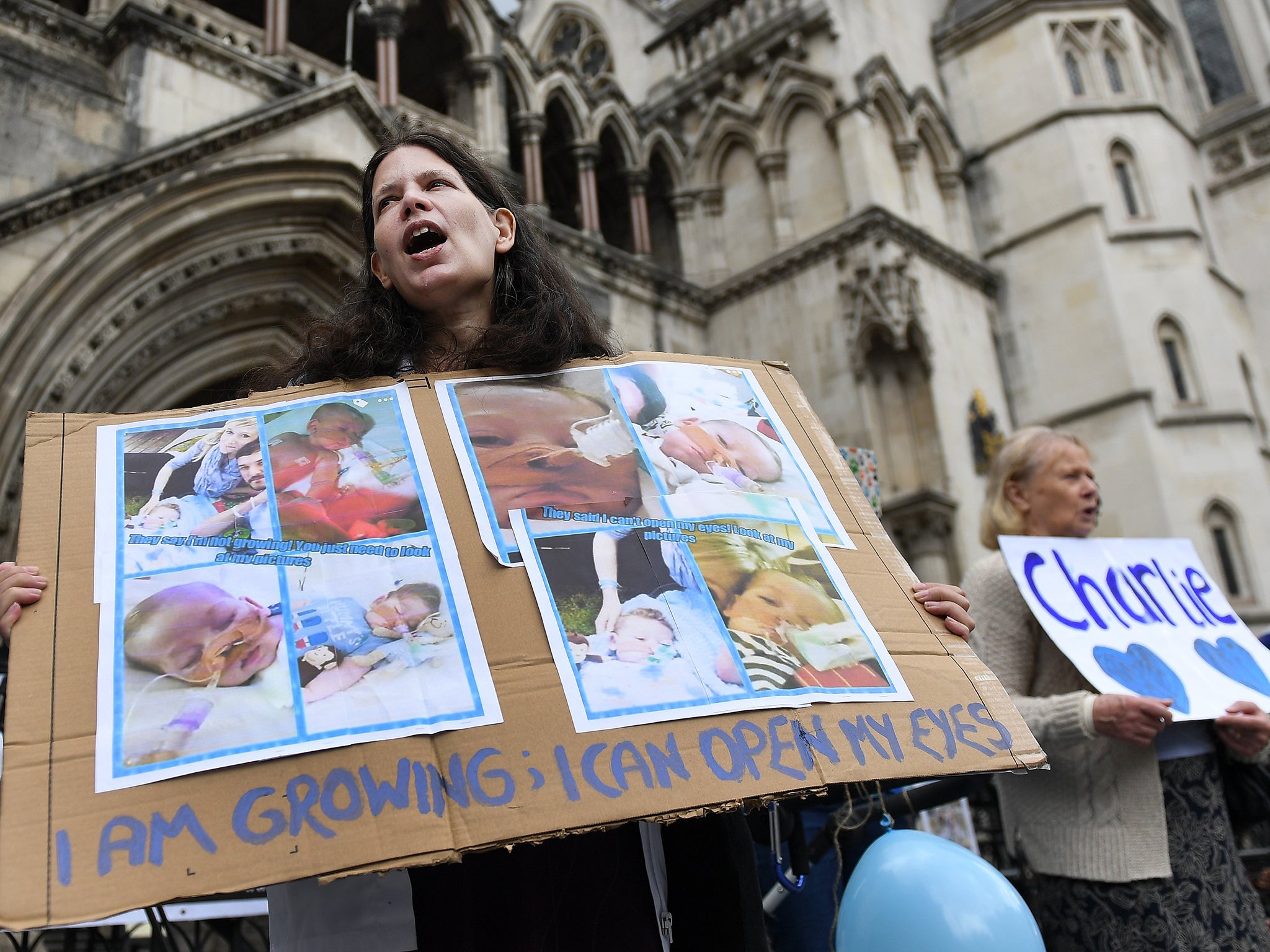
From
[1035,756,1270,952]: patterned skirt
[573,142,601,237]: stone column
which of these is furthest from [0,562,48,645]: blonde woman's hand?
[573,142,601,237]: stone column

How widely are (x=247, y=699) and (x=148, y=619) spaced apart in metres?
0.19

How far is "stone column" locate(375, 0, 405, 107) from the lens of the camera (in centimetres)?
919

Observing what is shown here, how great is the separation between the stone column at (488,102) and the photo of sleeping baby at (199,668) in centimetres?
974

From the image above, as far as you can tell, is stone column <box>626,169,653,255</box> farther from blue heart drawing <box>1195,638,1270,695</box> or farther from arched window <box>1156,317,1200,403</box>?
blue heart drawing <box>1195,638,1270,695</box>

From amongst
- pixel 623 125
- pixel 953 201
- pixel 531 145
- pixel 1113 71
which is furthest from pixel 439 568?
pixel 1113 71

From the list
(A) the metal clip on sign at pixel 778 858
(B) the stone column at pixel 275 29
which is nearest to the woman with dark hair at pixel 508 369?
(A) the metal clip on sign at pixel 778 858

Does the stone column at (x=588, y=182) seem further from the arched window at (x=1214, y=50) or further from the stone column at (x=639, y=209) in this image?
the arched window at (x=1214, y=50)

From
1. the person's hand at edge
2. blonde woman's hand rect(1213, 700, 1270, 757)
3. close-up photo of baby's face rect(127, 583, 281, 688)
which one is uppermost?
close-up photo of baby's face rect(127, 583, 281, 688)

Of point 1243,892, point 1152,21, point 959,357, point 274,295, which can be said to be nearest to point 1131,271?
point 959,357

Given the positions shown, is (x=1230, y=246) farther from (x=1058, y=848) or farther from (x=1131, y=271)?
(x=1058, y=848)

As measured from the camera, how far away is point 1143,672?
212 centimetres

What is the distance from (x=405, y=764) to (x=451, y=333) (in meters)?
0.81

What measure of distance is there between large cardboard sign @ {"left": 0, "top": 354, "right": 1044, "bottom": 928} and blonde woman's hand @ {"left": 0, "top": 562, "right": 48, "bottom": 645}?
16 millimetres

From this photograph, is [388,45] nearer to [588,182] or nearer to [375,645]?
[588,182]
